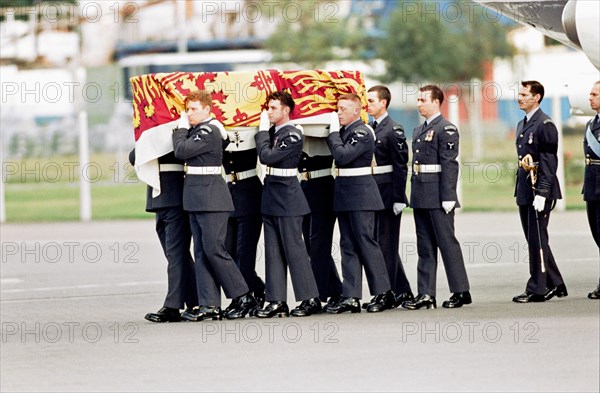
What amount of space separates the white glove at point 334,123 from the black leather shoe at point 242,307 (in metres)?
1.46

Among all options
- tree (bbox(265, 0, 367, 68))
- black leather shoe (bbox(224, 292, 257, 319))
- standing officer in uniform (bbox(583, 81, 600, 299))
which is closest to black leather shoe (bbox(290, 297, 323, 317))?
black leather shoe (bbox(224, 292, 257, 319))

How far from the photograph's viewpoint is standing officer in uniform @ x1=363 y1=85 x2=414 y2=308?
11500 mm

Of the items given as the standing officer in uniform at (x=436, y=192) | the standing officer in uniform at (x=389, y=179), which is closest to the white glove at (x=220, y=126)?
the standing officer in uniform at (x=389, y=179)

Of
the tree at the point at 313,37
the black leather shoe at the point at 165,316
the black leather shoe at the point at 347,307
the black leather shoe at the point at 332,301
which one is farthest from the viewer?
the tree at the point at 313,37

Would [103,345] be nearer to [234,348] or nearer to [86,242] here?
[234,348]

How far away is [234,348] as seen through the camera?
30.8 feet

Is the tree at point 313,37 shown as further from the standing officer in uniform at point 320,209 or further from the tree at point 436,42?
the standing officer in uniform at point 320,209

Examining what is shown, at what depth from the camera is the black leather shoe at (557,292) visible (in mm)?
11820

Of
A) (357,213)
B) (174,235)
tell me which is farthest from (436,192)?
(174,235)

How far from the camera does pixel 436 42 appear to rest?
1789 inches

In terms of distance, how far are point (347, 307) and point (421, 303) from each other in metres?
0.63

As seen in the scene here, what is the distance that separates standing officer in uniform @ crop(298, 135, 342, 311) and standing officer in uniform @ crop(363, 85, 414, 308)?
0.41 m

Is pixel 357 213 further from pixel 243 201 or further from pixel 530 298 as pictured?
pixel 530 298

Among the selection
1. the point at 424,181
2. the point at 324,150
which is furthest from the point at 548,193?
the point at 324,150
